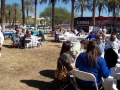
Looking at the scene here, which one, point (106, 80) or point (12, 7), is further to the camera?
point (12, 7)

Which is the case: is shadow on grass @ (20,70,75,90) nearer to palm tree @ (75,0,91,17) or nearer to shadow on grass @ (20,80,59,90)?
shadow on grass @ (20,80,59,90)

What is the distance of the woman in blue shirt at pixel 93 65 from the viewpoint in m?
3.92

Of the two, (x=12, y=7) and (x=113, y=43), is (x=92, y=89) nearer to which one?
(x=113, y=43)

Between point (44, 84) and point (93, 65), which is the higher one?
point (93, 65)

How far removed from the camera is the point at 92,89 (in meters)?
4.06

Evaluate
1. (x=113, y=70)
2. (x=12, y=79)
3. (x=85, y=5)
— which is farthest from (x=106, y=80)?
(x=85, y=5)

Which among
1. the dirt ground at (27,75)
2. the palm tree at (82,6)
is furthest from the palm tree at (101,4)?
the dirt ground at (27,75)

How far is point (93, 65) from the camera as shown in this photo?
13.0ft

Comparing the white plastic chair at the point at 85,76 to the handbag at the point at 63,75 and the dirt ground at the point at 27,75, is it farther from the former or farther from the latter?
the dirt ground at the point at 27,75

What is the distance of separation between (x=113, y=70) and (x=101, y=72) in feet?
2.01

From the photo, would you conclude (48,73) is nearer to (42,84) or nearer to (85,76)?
(42,84)

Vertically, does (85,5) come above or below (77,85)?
above

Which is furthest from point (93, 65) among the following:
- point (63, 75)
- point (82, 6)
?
point (82, 6)

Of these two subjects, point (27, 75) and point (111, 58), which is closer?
point (111, 58)
